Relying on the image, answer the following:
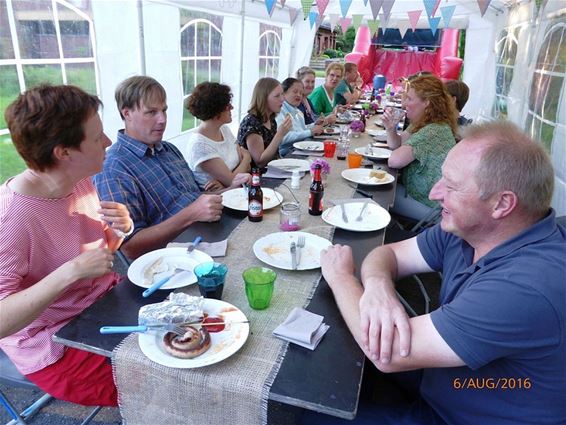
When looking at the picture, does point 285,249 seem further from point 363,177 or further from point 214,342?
point 363,177

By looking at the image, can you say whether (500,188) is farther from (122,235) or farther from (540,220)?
(122,235)

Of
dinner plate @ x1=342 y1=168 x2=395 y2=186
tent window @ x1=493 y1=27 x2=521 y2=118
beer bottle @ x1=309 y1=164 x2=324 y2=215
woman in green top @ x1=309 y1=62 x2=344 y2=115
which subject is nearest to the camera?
beer bottle @ x1=309 y1=164 x2=324 y2=215

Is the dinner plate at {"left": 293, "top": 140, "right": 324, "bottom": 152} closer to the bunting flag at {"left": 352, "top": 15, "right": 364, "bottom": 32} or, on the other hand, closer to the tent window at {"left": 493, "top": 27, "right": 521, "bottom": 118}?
the tent window at {"left": 493, "top": 27, "right": 521, "bottom": 118}

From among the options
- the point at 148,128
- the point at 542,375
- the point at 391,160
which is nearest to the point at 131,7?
the point at 148,128

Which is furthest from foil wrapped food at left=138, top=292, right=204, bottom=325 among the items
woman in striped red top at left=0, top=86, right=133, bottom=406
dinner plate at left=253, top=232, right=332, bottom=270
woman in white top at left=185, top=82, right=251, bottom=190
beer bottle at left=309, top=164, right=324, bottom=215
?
woman in white top at left=185, top=82, right=251, bottom=190

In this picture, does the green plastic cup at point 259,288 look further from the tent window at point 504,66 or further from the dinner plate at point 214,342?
the tent window at point 504,66

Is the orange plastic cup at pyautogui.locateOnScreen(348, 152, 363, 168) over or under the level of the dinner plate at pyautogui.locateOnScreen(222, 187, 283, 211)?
over

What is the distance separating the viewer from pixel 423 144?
2867 mm

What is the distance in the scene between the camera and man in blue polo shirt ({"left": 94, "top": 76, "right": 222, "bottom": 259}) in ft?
6.04

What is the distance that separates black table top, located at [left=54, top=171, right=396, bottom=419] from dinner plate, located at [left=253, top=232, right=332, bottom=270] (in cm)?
14

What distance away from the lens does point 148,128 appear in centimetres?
205

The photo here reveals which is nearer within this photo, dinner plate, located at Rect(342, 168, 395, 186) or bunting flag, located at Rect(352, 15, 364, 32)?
dinner plate, located at Rect(342, 168, 395, 186)

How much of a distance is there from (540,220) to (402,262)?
1.74ft

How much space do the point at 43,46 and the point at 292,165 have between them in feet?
8.01
